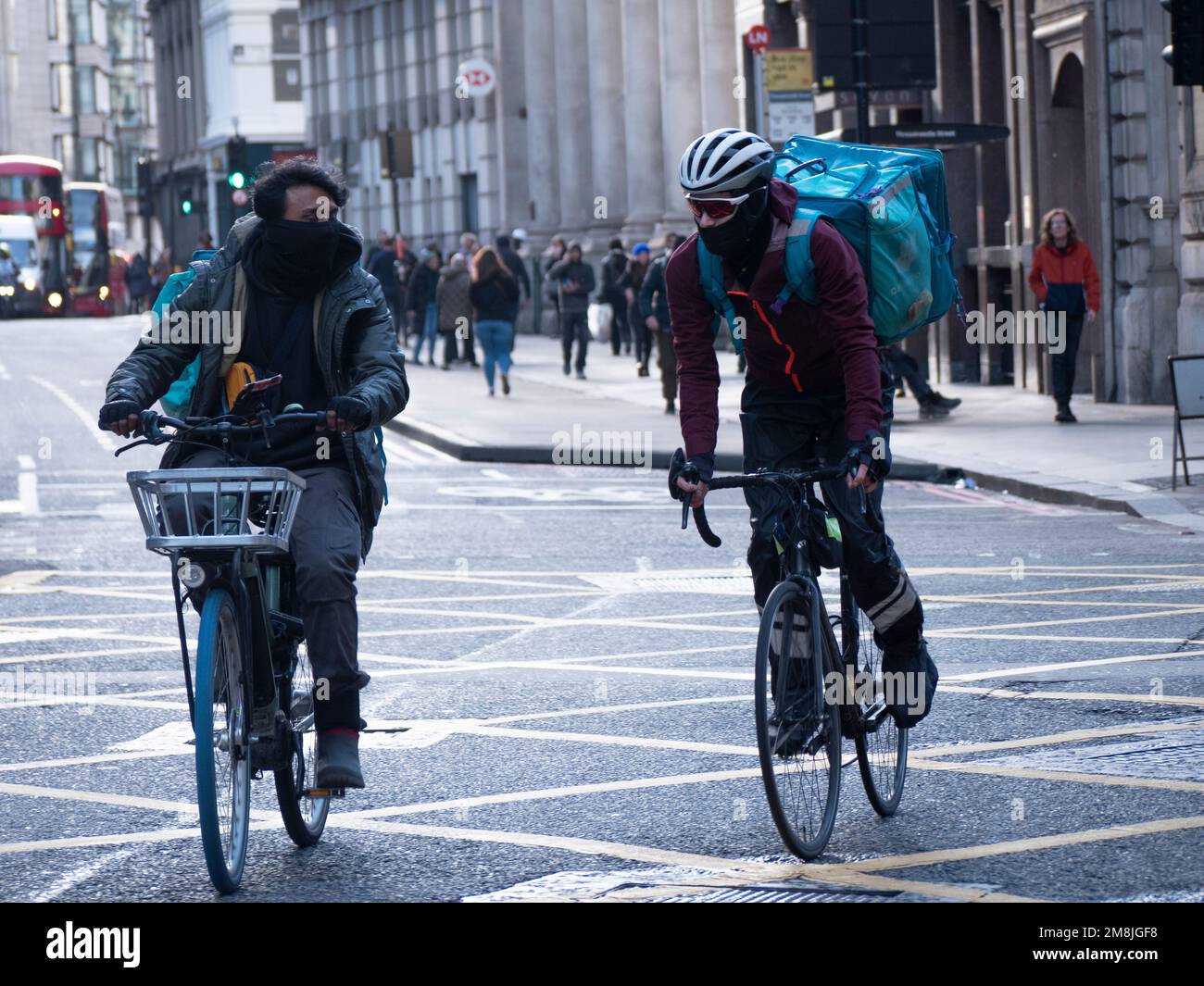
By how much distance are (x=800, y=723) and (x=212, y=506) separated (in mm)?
1527

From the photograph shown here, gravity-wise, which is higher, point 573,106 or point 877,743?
point 573,106

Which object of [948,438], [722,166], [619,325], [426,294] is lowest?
[948,438]

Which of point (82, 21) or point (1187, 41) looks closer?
point (1187, 41)

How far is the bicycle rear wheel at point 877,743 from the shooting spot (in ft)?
20.8

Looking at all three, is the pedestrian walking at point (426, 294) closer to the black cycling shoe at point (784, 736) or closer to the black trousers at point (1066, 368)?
the black trousers at point (1066, 368)

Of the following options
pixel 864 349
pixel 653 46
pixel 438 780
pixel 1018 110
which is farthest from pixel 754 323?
pixel 653 46

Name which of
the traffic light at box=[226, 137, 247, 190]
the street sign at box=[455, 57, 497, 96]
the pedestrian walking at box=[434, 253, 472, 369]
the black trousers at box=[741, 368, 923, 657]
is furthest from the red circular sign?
the black trousers at box=[741, 368, 923, 657]

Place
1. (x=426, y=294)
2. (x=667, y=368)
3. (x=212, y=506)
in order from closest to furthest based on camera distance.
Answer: (x=212, y=506) → (x=667, y=368) → (x=426, y=294)

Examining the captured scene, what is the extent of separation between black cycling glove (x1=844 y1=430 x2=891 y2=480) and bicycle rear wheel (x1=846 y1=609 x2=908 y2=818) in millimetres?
603

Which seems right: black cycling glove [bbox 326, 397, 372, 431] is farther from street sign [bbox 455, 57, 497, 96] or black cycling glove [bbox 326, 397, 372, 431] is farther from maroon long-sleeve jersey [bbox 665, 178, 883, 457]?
street sign [bbox 455, 57, 497, 96]

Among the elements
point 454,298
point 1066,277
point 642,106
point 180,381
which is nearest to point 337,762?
point 180,381

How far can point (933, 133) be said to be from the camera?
20031 millimetres

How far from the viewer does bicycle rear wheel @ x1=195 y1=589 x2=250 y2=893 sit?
544cm

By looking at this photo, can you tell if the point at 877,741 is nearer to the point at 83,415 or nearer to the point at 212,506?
the point at 212,506
